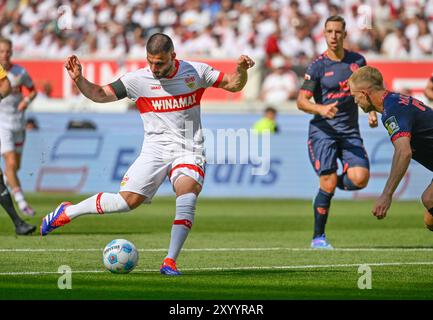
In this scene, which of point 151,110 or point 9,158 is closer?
point 151,110

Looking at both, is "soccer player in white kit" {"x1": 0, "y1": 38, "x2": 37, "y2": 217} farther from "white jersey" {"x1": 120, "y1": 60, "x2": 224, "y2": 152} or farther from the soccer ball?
the soccer ball

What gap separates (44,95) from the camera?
2894cm

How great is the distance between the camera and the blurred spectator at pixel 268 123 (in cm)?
2382

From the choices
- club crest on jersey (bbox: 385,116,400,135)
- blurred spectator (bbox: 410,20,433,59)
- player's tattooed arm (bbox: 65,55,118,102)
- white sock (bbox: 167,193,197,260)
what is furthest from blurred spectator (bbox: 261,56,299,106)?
club crest on jersey (bbox: 385,116,400,135)

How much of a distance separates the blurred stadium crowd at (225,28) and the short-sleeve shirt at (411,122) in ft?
56.3

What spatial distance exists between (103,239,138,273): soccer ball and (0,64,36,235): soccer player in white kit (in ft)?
14.0

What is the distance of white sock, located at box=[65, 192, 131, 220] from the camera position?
35.3ft

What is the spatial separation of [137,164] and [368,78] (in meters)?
2.59

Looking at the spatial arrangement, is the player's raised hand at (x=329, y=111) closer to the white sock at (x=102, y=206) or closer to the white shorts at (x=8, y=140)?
the white sock at (x=102, y=206)

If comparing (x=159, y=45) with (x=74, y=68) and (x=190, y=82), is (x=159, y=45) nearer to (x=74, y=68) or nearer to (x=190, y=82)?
(x=190, y=82)

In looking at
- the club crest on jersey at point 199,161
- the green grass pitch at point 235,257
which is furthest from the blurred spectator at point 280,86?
the club crest on jersey at point 199,161

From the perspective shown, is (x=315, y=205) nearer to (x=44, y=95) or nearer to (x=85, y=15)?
(x=44, y=95)

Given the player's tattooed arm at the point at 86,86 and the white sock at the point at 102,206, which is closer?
the player's tattooed arm at the point at 86,86
